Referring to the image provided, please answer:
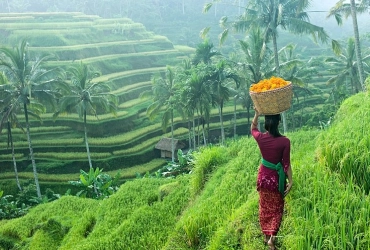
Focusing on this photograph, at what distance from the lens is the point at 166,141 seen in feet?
79.9

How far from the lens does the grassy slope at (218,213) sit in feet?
9.96

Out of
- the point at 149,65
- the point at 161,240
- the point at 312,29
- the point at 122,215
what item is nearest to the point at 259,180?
the point at 161,240

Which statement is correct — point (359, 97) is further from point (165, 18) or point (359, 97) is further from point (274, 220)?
point (165, 18)

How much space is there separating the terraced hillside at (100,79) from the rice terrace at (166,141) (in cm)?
12

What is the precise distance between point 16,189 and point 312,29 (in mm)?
17462

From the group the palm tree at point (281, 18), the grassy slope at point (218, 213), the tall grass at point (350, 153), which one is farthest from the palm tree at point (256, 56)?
the tall grass at point (350, 153)

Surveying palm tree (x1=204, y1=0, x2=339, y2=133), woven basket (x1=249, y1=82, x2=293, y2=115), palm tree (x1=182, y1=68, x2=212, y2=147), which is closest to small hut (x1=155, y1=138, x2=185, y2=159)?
palm tree (x1=182, y1=68, x2=212, y2=147)

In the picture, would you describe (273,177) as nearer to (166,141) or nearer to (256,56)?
(256,56)

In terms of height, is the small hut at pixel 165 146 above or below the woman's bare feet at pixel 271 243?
below

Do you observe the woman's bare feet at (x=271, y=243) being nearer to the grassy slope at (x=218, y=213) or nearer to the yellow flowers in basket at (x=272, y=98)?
the grassy slope at (x=218, y=213)

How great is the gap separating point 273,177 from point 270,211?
33cm

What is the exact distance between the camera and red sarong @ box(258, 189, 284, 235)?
3.37 meters

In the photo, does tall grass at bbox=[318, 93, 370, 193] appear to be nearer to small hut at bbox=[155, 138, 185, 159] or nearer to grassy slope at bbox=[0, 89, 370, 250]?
grassy slope at bbox=[0, 89, 370, 250]

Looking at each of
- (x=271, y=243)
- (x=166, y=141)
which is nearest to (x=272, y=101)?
(x=271, y=243)
